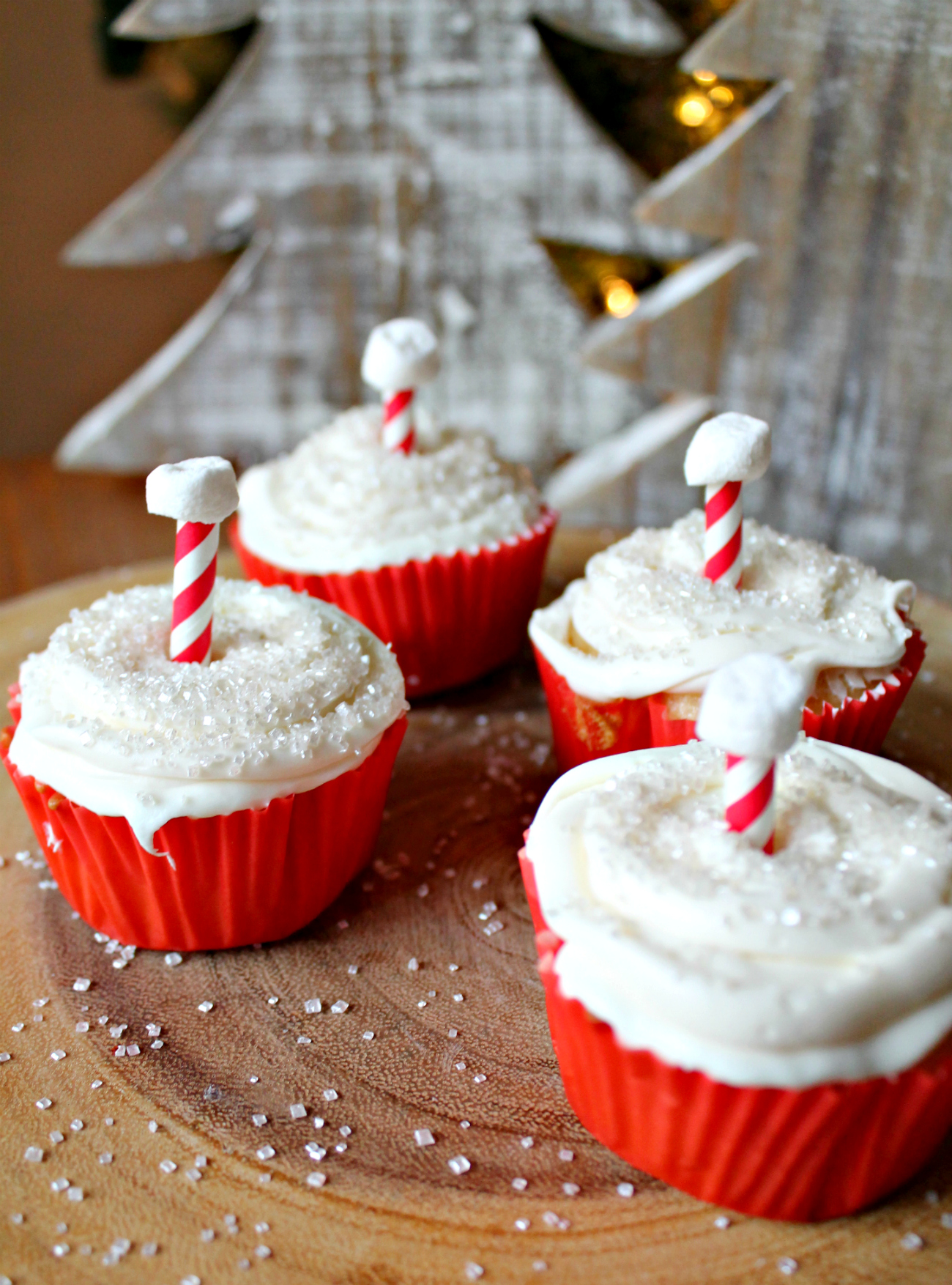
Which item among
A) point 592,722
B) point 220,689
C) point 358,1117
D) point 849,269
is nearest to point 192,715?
point 220,689

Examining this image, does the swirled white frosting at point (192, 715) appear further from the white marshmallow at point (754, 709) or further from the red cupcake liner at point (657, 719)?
the white marshmallow at point (754, 709)

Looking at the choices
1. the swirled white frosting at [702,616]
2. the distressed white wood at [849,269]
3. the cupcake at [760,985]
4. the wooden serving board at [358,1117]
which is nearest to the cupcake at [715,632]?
the swirled white frosting at [702,616]

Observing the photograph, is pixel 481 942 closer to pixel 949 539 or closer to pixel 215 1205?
pixel 215 1205

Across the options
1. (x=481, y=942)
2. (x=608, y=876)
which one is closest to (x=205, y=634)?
(x=481, y=942)

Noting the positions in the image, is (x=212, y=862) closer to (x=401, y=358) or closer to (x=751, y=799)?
(x=751, y=799)

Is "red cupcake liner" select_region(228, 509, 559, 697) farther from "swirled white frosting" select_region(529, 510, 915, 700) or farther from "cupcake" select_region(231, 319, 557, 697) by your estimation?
"swirled white frosting" select_region(529, 510, 915, 700)
